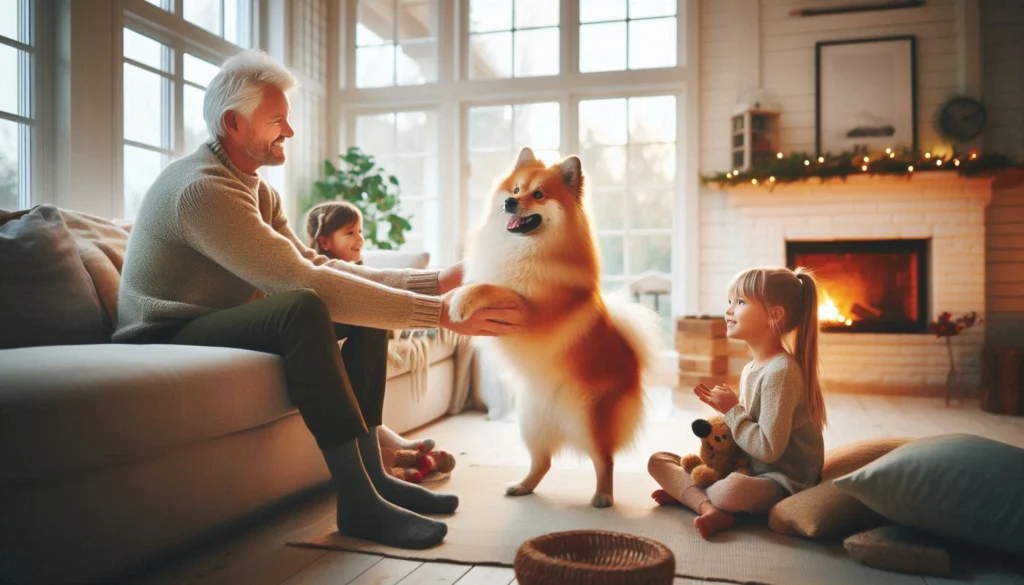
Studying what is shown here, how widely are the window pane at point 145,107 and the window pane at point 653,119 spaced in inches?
112

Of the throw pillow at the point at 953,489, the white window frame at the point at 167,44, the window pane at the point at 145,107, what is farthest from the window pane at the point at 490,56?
the throw pillow at the point at 953,489

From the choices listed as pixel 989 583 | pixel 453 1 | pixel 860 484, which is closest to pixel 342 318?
pixel 860 484

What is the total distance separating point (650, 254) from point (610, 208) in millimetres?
412

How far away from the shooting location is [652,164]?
16.2ft

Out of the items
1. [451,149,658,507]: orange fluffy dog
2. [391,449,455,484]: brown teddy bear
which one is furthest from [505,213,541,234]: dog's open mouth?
[391,449,455,484]: brown teddy bear

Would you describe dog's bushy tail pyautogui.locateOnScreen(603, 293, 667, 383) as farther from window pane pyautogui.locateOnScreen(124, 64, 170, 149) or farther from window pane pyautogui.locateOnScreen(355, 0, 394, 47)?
window pane pyautogui.locateOnScreen(355, 0, 394, 47)

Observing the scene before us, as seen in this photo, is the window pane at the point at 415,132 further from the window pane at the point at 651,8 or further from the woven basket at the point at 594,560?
the woven basket at the point at 594,560

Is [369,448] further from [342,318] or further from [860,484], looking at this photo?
[860,484]

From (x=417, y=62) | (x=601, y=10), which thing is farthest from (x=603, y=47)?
(x=417, y=62)

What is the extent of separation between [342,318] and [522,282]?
1.49 ft

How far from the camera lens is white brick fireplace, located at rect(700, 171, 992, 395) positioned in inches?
166

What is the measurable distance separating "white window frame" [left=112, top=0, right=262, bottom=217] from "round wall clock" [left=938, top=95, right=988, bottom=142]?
4.24 metres

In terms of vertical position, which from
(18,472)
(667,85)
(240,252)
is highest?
(667,85)

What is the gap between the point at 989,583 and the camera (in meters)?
1.41
